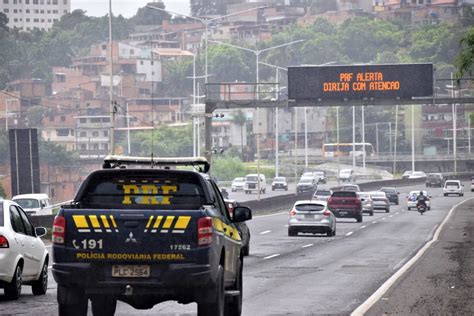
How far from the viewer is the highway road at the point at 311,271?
63.1 feet

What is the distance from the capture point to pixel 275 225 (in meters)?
60.7

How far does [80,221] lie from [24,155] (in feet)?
156

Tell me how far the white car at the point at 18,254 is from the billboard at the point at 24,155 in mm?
38508

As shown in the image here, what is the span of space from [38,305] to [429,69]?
5403 cm

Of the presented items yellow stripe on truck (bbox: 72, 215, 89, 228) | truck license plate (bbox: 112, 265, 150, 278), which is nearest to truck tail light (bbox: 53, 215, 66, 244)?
yellow stripe on truck (bbox: 72, 215, 89, 228)

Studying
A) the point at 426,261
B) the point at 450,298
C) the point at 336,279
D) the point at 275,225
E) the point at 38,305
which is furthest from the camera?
the point at 275,225

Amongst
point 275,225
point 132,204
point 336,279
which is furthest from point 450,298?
point 275,225

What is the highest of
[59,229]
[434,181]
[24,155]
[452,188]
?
[59,229]

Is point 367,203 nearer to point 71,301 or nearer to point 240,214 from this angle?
point 240,214

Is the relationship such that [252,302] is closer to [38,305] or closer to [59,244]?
[38,305]

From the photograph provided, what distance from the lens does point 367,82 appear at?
2830 inches

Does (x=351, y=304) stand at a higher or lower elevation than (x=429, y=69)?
lower

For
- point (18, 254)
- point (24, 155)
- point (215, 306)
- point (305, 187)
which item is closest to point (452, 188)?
point (305, 187)

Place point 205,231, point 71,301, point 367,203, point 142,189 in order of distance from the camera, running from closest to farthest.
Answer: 1. point 205,231
2. point 71,301
3. point 142,189
4. point 367,203
